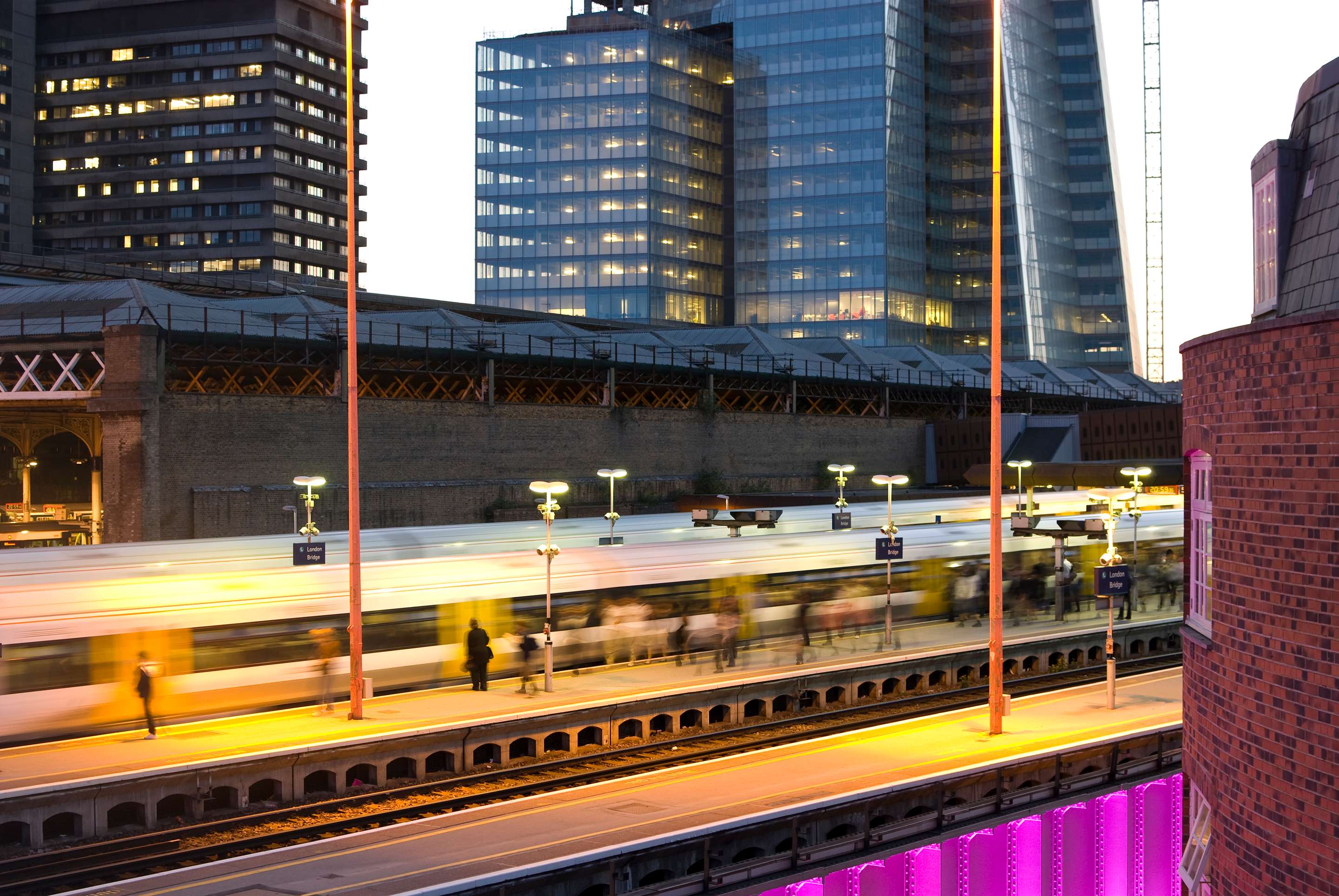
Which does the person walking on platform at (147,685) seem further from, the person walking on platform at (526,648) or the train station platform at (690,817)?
the person walking on platform at (526,648)

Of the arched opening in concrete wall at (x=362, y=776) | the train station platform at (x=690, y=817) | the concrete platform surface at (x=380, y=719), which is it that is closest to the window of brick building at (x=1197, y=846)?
the train station platform at (x=690, y=817)

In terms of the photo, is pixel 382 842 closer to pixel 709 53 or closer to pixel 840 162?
pixel 840 162

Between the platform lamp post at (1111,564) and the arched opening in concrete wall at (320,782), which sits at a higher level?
the platform lamp post at (1111,564)

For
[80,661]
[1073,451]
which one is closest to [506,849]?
[80,661]

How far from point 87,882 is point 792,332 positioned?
114m

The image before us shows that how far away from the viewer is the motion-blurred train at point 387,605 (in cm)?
2062

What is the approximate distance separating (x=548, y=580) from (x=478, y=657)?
1.93 meters

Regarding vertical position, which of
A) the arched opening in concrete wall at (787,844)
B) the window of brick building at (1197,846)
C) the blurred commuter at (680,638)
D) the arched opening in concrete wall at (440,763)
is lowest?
the arched opening in concrete wall at (440,763)

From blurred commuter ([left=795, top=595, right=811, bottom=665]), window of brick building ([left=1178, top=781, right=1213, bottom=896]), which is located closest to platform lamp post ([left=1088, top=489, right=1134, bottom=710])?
blurred commuter ([left=795, top=595, right=811, bottom=665])

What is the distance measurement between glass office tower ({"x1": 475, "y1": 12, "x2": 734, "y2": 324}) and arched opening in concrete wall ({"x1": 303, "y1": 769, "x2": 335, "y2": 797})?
106 metres

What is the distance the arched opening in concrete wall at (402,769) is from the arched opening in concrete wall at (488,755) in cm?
113

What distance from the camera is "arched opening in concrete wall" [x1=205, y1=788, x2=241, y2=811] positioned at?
19266 millimetres

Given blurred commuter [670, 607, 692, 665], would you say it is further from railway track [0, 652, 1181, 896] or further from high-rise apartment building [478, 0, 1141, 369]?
high-rise apartment building [478, 0, 1141, 369]

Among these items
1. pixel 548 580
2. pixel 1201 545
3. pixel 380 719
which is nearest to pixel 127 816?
pixel 380 719
